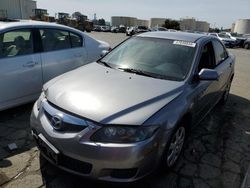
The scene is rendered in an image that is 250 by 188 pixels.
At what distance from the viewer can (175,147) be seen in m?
3.01

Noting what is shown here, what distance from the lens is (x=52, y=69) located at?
4.64 m

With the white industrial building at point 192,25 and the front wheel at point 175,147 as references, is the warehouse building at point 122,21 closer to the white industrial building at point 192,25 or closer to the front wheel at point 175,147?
the white industrial building at point 192,25

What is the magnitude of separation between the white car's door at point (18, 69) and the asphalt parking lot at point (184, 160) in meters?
0.37

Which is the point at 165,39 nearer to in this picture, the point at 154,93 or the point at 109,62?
the point at 109,62

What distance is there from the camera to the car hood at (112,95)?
2.40m

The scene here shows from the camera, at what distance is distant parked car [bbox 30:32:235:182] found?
7.59ft

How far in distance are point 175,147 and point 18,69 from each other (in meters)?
2.73

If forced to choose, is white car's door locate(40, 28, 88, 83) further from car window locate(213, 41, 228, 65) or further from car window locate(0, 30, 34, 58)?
car window locate(213, 41, 228, 65)

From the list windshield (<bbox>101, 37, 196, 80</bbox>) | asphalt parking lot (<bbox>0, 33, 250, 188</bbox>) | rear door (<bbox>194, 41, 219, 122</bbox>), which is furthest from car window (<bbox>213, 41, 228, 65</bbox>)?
asphalt parking lot (<bbox>0, 33, 250, 188</bbox>)

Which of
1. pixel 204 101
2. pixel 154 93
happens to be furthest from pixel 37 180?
pixel 204 101

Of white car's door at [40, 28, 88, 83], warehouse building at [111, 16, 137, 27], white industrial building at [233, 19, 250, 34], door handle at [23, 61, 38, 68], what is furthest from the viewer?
warehouse building at [111, 16, 137, 27]

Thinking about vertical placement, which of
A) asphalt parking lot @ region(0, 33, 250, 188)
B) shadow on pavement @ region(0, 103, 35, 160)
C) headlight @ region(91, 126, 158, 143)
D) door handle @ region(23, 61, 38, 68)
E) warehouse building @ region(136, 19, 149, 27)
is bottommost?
warehouse building @ region(136, 19, 149, 27)

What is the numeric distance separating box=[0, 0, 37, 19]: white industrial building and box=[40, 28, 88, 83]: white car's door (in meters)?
28.1

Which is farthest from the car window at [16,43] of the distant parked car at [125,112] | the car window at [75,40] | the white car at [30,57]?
the distant parked car at [125,112]
